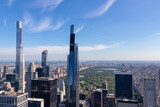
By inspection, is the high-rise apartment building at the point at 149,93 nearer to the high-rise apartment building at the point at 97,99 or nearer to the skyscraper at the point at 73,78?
the high-rise apartment building at the point at 97,99

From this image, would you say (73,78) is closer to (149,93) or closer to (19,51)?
(149,93)

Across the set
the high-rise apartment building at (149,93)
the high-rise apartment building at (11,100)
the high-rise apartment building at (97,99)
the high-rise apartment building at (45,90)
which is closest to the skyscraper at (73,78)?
the high-rise apartment building at (45,90)

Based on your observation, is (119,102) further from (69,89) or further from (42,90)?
(42,90)

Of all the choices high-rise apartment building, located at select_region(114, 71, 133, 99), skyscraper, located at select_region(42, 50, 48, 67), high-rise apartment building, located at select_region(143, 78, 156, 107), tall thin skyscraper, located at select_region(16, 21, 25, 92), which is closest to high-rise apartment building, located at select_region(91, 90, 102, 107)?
high-rise apartment building, located at select_region(114, 71, 133, 99)

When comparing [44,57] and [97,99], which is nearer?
[97,99]

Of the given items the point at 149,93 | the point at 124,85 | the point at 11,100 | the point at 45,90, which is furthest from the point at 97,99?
the point at 11,100

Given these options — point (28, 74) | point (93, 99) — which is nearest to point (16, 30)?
point (28, 74)
